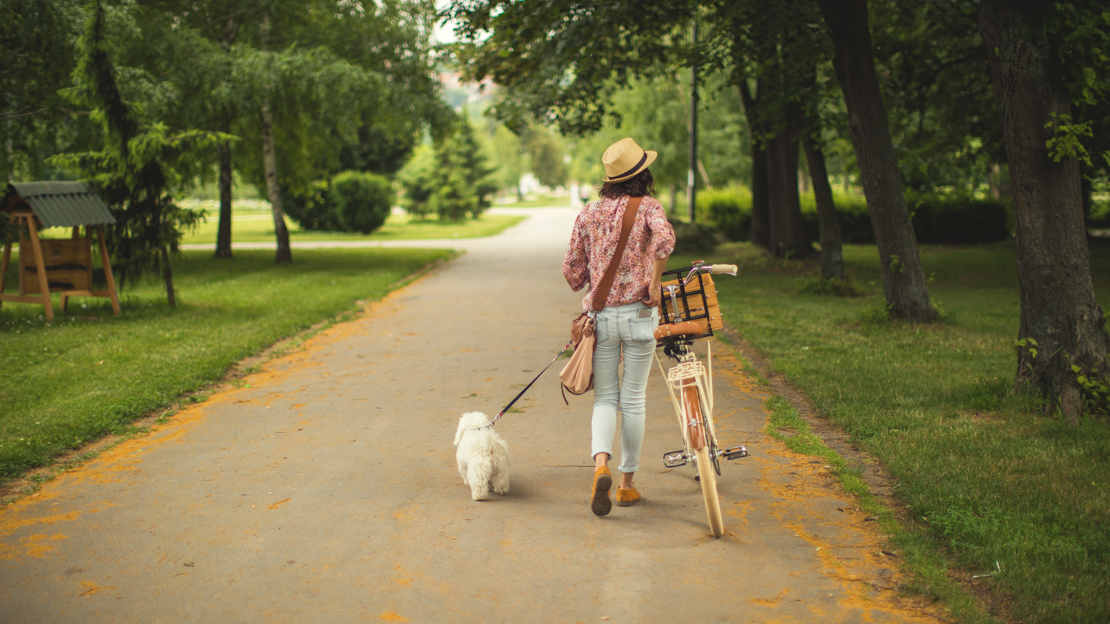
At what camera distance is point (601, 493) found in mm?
4512

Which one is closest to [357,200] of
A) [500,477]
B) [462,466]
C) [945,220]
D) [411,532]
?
[945,220]

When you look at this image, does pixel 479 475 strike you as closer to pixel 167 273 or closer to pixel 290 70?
pixel 167 273

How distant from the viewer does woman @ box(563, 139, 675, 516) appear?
4496mm

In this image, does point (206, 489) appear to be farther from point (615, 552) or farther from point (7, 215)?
point (7, 215)

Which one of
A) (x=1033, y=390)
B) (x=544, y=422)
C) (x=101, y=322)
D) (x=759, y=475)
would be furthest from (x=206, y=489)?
(x=101, y=322)

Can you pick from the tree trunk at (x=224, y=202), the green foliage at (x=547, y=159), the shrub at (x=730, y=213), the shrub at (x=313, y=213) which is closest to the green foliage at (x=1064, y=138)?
the tree trunk at (x=224, y=202)

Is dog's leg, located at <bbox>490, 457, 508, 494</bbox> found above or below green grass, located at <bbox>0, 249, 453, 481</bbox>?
below

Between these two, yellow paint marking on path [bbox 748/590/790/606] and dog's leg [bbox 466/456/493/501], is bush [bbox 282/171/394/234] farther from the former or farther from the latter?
yellow paint marking on path [bbox 748/590/790/606]

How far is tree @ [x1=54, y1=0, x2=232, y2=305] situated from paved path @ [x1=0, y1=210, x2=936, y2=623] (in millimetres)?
6215

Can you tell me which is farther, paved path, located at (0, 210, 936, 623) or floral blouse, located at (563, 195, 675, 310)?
floral blouse, located at (563, 195, 675, 310)

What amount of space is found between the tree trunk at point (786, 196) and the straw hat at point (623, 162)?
49.0ft

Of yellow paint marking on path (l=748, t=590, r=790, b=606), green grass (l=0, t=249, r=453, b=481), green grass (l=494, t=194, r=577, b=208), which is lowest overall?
yellow paint marking on path (l=748, t=590, r=790, b=606)

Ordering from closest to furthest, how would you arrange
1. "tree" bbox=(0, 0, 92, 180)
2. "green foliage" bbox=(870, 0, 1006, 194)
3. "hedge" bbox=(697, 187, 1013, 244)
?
"tree" bbox=(0, 0, 92, 180) < "green foliage" bbox=(870, 0, 1006, 194) < "hedge" bbox=(697, 187, 1013, 244)

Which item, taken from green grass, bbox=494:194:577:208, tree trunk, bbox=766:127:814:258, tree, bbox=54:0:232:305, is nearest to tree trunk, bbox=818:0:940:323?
tree trunk, bbox=766:127:814:258
